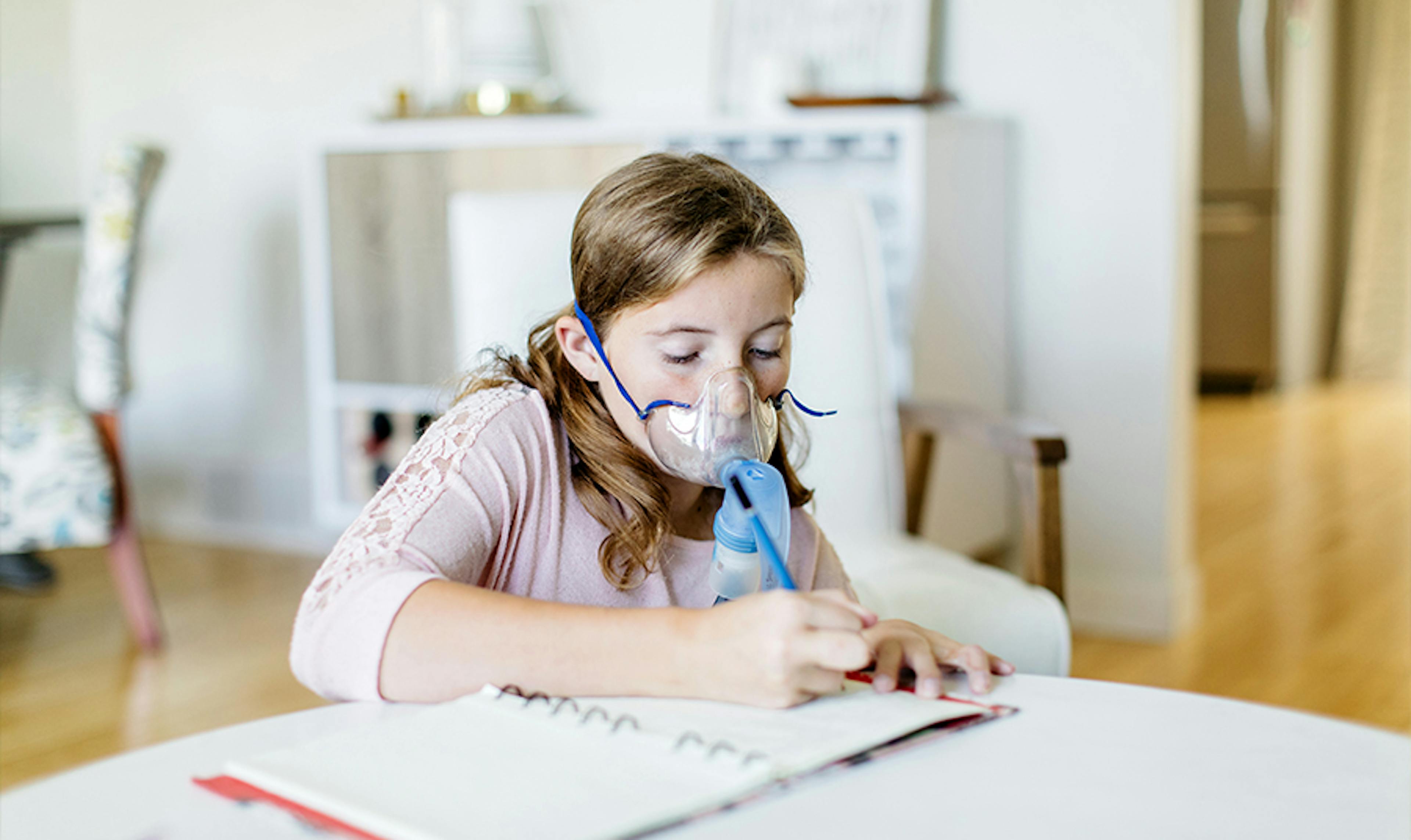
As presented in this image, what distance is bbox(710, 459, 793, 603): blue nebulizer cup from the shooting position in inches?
28.7

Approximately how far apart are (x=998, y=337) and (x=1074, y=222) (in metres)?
0.25

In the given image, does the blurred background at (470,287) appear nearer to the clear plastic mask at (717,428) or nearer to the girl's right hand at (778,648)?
the clear plastic mask at (717,428)

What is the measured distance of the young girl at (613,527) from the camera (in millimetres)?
685

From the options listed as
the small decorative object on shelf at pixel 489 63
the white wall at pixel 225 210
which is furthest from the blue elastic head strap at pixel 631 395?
the white wall at pixel 225 210

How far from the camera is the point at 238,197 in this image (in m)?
3.31

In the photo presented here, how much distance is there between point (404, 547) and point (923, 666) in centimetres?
29

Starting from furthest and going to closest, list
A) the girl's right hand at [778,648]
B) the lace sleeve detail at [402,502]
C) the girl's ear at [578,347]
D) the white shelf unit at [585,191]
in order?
the white shelf unit at [585,191] → the girl's ear at [578,347] → the lace sleeve detail at [402,502] → the girl's right hand at [778,648]

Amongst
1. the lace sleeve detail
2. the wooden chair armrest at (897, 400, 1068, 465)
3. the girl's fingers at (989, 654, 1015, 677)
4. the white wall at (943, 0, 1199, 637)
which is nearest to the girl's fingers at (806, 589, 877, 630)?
the girl's fingers at (989, 654, 1015, 677)

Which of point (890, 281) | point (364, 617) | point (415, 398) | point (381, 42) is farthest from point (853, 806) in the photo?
point (381, 42)

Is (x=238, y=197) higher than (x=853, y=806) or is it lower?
higher

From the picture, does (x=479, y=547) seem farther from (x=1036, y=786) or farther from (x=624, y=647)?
(x=1036, y=786)

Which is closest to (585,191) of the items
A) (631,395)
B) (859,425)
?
(859,425)

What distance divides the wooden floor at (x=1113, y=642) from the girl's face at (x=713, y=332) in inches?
44.6

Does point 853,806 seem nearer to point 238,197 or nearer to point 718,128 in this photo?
point 718,128
